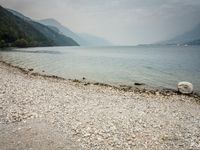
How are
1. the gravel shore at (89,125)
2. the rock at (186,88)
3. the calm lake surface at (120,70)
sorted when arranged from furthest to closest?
1. the calm lake surface at (120,70)
2. the rock at (186,88)
3. the gravel shore at (89,125)

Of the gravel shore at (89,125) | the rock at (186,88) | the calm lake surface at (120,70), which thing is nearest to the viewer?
the gravel shore at (89,125)

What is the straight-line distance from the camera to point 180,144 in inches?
449

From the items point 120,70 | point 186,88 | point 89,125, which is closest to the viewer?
point 89,125

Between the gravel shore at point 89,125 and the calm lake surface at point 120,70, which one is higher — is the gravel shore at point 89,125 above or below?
below

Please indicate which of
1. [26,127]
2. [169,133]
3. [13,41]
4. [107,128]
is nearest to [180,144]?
[169,133]

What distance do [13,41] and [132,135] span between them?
172 meters

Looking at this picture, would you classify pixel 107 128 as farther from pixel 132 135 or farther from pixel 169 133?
pixel 169 133

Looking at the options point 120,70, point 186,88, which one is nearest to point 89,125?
point 186,88

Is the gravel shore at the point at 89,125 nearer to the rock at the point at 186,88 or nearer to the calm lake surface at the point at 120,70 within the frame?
the rock at the point at 186,88

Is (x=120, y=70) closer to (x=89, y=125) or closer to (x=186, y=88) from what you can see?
(x=186, y=88)

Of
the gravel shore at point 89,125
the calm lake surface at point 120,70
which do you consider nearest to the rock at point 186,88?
the calm lake surface at point 120,70

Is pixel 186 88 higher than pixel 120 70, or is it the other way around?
pixel 120 70

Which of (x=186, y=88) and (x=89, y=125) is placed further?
(x=186, y=88)

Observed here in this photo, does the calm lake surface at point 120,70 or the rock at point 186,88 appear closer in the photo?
the rock at point 186,88
